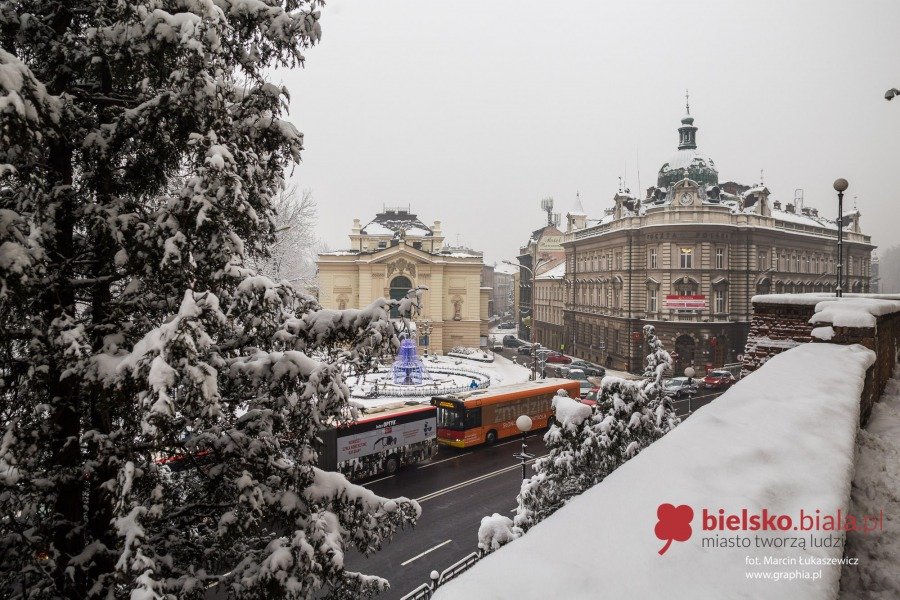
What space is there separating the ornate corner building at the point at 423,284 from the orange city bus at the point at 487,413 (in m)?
31.5

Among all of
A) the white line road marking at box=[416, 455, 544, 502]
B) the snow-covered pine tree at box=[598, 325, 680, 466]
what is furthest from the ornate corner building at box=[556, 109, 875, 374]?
the snow-covered pine tree at box=[598, 325, 680, 466]

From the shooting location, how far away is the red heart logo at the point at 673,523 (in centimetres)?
177

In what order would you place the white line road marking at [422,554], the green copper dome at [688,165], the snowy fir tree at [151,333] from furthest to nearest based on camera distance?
1. the green copper dome at [688,165]
2. the white line road marking at [422,554]
3. the snowy fir tree at [151,333]

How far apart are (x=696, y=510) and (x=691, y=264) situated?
4279cm

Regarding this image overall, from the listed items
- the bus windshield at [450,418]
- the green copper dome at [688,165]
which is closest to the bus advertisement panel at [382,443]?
the bus windshield at [450,418]

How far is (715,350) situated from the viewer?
40.1 metres

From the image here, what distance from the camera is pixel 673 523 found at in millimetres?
1864

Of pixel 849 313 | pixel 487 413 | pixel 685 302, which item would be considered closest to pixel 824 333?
pixel 849 313

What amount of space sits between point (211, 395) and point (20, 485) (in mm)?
2386

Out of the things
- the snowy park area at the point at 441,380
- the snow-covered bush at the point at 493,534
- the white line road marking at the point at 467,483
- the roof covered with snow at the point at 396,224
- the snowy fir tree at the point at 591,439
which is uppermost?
the roof covered with snow at the point at 396,224

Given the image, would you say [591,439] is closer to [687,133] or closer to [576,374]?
[576,374]

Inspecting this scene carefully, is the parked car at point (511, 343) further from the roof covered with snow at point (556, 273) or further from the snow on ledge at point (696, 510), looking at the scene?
the snow on ledge at point (696, 510)

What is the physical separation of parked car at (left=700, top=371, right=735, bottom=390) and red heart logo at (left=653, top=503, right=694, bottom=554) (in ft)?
118

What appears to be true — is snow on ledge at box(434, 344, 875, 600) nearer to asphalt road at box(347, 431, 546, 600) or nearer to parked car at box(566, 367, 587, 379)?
asphalt road at box(347, 431, 546, 600)
